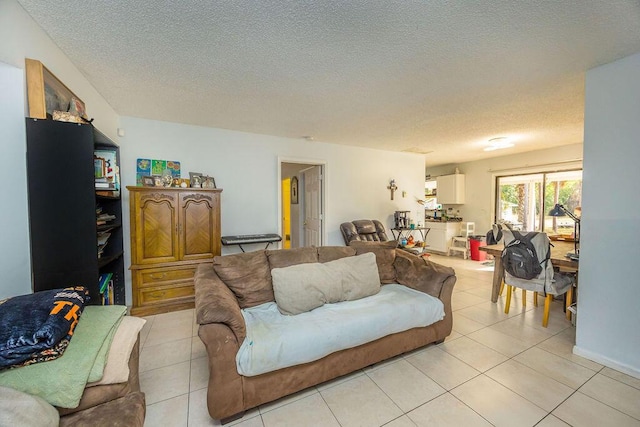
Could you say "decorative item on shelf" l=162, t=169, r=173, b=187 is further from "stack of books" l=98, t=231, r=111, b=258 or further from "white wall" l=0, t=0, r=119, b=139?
"white wall" l=0, t=0, r=119, b=139

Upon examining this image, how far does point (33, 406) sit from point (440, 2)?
8.31 ft

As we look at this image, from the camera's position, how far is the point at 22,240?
147cm

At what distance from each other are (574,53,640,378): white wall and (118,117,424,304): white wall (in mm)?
3172

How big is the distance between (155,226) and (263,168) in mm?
1693

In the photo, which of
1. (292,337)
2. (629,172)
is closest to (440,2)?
(629,172)

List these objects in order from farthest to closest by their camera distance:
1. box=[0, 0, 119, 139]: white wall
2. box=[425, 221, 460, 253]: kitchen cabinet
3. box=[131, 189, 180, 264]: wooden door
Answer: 1. box=[425, 221, 460, 253]: kitchen cabinet
2. box=[131, 189, 180, 264]: wooden door
3. box=[0, 0, 119, 139]: white wall

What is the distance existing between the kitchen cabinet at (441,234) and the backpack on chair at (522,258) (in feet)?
11.6

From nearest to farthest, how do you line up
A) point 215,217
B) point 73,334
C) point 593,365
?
point 73,334 < point 593,365 < point 215,217

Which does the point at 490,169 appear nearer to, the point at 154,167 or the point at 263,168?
the point at 263,168

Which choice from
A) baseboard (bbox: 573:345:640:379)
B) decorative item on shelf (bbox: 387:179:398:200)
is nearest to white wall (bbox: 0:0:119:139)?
baseboard (bbox: 573:345:640:379)

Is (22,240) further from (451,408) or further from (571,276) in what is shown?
(571,276)

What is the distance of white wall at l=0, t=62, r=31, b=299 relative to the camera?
1.40 m

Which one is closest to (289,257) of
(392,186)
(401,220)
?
(401,220)

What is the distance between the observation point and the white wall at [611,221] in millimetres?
1883
